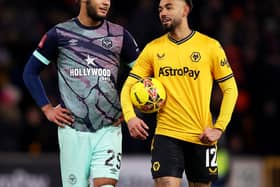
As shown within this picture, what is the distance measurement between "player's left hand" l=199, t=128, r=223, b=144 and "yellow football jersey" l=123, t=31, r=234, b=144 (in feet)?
0.20

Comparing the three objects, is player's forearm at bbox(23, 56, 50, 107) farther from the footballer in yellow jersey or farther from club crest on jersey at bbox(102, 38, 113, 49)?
the footballer in yellow jersey

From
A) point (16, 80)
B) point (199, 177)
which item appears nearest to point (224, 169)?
point (16, 80)

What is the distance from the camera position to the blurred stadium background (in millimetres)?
15227

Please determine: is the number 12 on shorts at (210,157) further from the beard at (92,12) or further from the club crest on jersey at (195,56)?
the beard at (92,12)

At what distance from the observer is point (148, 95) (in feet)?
30.6

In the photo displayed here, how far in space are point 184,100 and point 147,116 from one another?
5249mm

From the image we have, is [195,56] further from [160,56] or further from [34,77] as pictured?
[34,77]

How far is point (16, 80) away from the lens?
53.7 feet

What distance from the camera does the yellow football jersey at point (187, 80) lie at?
946 cm

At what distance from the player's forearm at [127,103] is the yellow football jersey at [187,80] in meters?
0.26

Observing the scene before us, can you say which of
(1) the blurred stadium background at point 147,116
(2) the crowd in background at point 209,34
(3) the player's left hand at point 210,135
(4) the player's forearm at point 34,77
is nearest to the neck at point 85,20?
(4) the player's forearm at point 34,77

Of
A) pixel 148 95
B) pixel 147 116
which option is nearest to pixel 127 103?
pixel 148 95

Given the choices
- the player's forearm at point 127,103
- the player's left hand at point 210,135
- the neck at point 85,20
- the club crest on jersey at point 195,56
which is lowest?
the player's left hand at point 210,135

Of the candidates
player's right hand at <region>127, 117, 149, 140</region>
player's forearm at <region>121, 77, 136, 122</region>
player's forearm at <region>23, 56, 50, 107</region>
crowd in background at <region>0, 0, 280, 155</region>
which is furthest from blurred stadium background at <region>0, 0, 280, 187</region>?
player's right hand at <region>127, 117, 149, 140</region>
